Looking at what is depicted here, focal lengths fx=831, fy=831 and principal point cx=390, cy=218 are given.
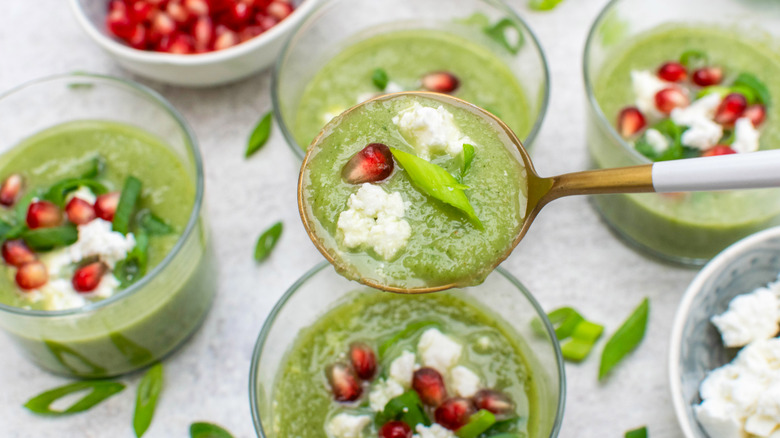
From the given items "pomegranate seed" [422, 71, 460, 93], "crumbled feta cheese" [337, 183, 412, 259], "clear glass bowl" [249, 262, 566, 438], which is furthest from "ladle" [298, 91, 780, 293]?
"pomegranate seed" [422, 71, 460, 93]

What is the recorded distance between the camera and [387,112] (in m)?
2.24

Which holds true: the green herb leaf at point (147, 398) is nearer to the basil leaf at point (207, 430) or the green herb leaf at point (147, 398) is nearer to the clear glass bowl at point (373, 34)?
the basil leaf at point (207, 430)

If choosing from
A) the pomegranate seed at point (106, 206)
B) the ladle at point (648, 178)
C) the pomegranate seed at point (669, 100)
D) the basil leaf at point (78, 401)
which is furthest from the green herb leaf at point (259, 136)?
the pomegranate seed at point (669, 100)

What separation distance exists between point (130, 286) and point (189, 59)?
970mm

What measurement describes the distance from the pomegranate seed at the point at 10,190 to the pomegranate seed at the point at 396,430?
1541 millimetres

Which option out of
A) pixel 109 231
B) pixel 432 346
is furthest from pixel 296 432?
pixel 109 231

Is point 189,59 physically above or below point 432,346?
above

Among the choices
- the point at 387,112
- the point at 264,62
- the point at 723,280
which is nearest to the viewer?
the point at 387,112

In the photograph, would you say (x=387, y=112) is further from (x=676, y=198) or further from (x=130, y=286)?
(x=676, y=198)

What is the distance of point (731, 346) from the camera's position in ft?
8.73

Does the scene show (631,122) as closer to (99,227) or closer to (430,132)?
(430,132)

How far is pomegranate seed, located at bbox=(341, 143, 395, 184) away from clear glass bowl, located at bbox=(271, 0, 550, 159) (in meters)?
0.77

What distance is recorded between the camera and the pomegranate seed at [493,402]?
2.48 m

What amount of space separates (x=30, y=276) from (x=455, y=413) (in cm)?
144
